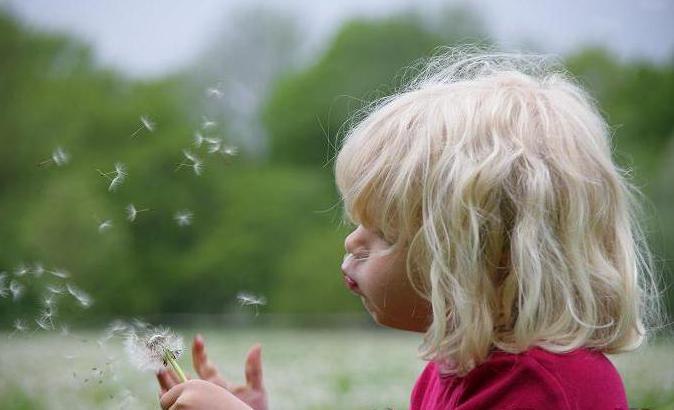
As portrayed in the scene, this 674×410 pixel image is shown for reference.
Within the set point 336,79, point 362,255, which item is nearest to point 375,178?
point 362,255

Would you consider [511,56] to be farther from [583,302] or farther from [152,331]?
[152,331]

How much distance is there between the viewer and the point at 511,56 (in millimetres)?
2148

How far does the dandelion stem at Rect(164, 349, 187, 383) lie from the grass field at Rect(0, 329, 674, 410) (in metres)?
0.89

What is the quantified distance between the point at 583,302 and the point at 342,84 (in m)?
19.2

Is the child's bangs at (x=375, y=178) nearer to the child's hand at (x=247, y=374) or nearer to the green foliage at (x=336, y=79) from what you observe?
the child's hand at (x=247, y=374)

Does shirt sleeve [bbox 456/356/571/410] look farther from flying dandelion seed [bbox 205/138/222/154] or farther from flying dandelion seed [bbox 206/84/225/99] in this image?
flying dandelion seed [bbox 206/84/225/99]

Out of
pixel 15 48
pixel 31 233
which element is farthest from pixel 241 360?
pixel 15 48

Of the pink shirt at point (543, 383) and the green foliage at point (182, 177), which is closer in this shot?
the pink shirt at point (543, 383)

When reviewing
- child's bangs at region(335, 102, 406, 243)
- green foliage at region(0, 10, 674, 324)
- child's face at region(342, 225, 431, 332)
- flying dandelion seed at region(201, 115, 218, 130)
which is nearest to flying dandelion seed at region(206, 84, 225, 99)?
flying dandelion seed at region(201, 115, 218, 130)

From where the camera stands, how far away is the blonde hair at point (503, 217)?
165 cm

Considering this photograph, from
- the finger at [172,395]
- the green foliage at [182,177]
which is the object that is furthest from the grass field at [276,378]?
the green foliage at [182,177]

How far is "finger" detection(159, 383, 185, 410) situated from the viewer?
1733 millimetres

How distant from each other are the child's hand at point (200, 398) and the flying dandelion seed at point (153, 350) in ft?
0.22

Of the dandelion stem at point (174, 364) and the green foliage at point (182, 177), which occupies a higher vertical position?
the dandelion stem at point (174, 364)
